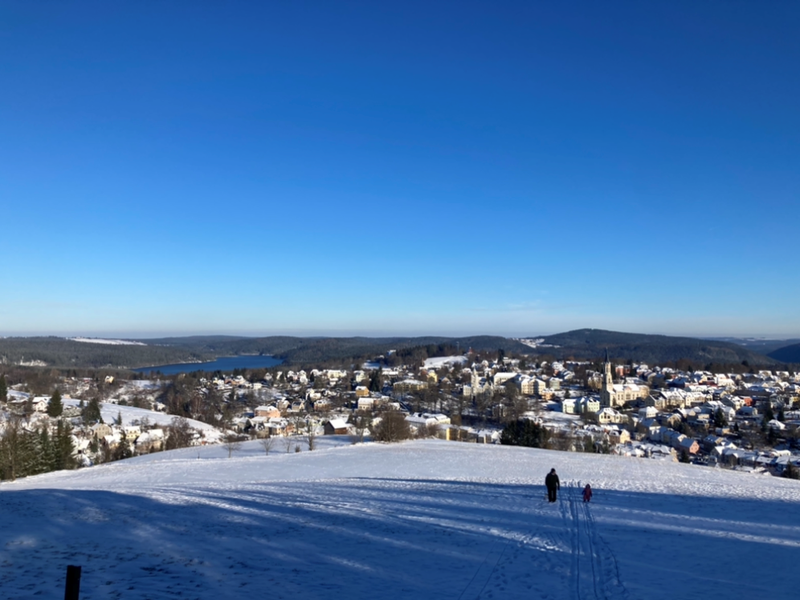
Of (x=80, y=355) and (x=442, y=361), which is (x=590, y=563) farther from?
(x=80, y=355)

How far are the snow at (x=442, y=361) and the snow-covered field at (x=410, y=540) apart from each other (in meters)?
122

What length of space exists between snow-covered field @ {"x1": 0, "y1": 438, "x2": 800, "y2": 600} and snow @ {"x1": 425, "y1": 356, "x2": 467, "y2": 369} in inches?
4822

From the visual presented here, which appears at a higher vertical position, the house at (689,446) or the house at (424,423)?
the house at (424,423)

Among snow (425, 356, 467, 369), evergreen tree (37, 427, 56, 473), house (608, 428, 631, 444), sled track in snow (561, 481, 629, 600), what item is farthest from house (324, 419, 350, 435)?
snow (425, 356, 467, 369)

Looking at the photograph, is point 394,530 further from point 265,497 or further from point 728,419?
point 728,419

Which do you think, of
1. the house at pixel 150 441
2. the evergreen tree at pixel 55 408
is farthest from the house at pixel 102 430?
the house at pixel 150 441

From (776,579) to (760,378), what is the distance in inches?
4925

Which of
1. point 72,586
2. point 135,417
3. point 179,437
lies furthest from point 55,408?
point 72,586

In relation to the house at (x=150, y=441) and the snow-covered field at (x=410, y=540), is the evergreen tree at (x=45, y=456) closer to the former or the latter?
the snow-covered field at (x=410, y=540)

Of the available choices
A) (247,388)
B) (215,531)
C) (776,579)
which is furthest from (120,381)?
(776,579)

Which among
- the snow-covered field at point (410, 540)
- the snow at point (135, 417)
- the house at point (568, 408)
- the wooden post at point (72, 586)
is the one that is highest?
the wooden post at point (72, 586)

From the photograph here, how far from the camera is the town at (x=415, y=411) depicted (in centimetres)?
3959

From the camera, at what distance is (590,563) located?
26.4 ft

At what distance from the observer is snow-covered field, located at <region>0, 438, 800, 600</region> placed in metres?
6.90
